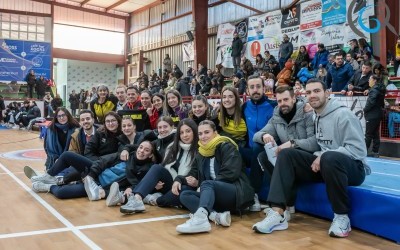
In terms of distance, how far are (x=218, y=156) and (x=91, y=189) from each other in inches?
59.5

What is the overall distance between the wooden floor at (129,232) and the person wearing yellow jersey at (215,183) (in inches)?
5.9

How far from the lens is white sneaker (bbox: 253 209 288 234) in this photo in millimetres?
3180

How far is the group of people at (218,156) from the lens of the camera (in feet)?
10.6

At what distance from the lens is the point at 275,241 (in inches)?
118

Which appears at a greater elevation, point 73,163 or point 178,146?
point 178,146

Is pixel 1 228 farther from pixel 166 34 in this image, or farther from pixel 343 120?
pixel 166 34

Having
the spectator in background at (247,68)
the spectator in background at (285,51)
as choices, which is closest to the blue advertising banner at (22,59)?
the spectator in background at (247,68)

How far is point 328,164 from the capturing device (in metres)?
3.11

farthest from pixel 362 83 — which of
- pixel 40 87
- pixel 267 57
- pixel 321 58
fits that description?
pixel 40 87

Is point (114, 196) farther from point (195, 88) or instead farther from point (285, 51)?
point (195, 88)

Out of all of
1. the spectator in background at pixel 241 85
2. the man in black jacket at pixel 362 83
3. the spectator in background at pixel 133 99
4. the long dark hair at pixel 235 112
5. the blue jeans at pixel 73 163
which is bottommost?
the blue jeans at pixel 73 163

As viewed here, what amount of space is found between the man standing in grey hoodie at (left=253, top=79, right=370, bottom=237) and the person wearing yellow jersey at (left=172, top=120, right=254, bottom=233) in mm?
346

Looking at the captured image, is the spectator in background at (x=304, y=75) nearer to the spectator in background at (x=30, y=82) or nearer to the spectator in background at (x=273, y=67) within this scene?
the spectator in background at (x=273, y=67)

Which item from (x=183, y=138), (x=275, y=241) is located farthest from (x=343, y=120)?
(x=183, y=138)
